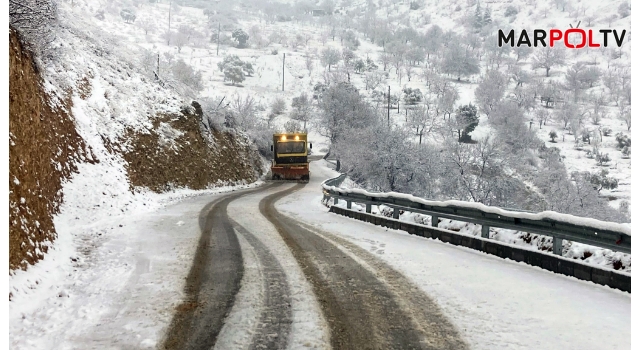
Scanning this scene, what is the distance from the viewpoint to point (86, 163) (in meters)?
17.3

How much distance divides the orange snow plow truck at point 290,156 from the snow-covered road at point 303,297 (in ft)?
90.4

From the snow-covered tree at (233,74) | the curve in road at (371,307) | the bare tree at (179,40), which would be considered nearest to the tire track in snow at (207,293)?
the curve in road at (371,307)

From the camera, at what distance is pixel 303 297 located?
559 cm

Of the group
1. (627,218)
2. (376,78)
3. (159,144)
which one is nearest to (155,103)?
(159,144)

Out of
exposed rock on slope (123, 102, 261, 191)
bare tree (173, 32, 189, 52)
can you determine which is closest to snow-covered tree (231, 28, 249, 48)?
bare tree (173, 32, 189, 52)

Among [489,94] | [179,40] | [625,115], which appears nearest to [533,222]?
[489,94]

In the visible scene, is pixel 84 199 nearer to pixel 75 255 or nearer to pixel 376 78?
pixel 75 255

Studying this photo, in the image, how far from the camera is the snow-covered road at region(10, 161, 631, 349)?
170 inches

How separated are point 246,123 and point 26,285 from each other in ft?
175

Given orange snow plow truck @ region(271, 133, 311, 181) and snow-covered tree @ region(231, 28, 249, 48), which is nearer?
orange snow plow truck @ region(271, 133, 311, 181)

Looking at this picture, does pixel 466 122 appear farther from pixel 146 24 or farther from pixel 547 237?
pixel 146 24

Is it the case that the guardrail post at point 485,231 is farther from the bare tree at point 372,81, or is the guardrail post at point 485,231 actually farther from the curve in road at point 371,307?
the bare tree at point 372,81

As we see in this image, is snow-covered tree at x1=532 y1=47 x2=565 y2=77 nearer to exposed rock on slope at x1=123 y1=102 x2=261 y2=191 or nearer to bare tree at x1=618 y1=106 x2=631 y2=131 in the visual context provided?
bare tree at x1=618 y1=106 x2=631 y2=131

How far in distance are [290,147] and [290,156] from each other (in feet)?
2.73
